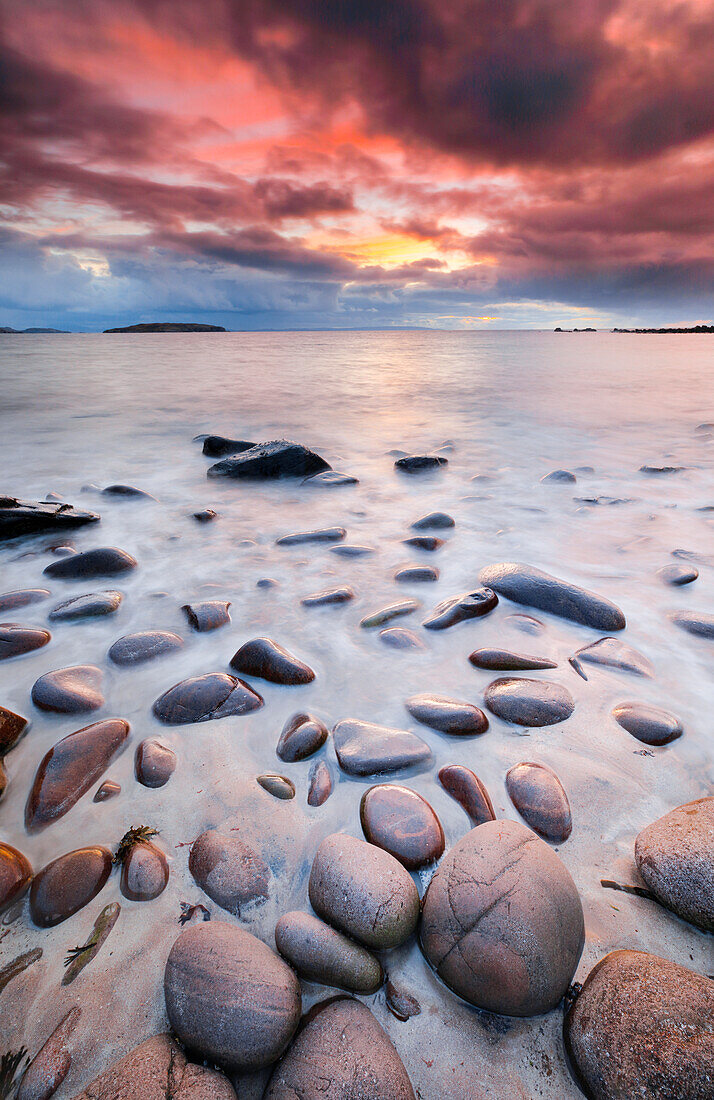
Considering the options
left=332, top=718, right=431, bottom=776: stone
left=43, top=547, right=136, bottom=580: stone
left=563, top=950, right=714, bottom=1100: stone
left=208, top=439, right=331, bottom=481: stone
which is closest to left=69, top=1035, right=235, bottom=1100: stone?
left=563, top=950, right=714, bottom=1100: stone

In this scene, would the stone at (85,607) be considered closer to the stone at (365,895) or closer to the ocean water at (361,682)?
the ocean water at (361,682)

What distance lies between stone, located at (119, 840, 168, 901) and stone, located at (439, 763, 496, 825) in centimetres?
88

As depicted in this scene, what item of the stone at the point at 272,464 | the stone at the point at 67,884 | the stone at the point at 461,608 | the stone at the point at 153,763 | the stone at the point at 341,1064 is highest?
the stone at the point at 272,464

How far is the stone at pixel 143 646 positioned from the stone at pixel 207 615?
0.14 metres

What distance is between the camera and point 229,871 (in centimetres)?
133

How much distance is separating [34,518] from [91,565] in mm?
992

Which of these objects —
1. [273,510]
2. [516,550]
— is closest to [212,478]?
[273,510]

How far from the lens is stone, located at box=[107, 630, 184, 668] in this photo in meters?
2.24

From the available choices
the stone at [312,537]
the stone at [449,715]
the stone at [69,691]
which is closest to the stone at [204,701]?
the stone at [69,691]

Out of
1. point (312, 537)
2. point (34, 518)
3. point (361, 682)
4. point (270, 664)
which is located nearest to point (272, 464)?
point (312, 537)

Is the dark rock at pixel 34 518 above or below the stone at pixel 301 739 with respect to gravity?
above

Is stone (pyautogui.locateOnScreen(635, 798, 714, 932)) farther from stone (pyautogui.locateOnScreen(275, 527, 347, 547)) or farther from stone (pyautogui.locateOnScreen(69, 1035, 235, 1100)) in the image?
stone (pyautogui.locateOnScreen(275, 527, 347, 547))

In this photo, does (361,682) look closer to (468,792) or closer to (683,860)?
(468,792)

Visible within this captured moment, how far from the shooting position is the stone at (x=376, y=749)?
1.67 meters
